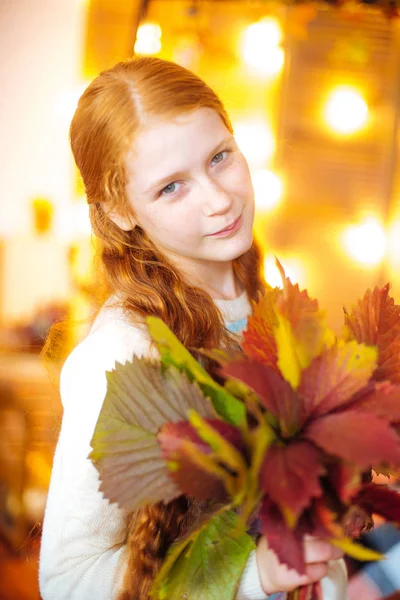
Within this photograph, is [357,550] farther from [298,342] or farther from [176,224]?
[176,224]

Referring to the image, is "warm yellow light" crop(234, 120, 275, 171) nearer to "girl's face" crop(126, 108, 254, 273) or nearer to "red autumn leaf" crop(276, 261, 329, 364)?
"girl's face" crop(126, 108, 254, 273)

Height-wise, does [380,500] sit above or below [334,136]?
above

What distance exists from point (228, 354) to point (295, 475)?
13cm

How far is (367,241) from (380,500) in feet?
7.72

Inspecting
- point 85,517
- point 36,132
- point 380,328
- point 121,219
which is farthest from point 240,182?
point 36,132

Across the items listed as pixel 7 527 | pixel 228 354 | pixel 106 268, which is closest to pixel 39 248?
pixel 7 527

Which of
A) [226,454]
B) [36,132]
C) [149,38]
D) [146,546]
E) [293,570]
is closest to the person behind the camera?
[226,454]

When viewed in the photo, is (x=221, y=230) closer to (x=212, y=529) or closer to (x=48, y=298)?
(x=212, y=529)

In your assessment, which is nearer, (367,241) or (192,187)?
(192,187)

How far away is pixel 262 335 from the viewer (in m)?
0.49

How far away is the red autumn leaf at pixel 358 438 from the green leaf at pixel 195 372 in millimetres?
60

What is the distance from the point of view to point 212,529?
0.50m

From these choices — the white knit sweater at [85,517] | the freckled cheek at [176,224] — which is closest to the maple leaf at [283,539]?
the white knit sweater at [85,517]

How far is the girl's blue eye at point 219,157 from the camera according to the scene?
0.75m
